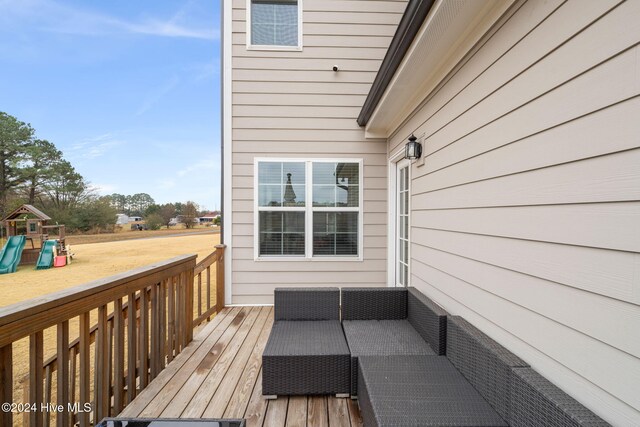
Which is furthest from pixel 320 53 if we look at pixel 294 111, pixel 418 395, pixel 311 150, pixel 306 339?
pixel 418 395

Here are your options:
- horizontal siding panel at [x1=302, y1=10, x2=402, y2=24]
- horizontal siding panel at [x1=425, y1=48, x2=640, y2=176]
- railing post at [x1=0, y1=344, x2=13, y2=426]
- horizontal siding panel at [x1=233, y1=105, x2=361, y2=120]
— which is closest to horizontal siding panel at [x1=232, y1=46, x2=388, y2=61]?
horizontal siding panel at [x1=302, y1=10, x2=402, y2=24]

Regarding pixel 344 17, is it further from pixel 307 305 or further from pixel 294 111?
pixel 307 305

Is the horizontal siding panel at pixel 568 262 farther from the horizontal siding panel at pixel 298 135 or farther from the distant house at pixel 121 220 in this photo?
the distant house at pixel 121 220

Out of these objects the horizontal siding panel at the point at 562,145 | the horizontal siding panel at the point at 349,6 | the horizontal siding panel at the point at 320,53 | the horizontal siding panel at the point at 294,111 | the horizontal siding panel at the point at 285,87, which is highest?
the horizontal siding panel at the point at 349,6

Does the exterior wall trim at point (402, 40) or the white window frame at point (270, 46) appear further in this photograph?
the white window frame at point (270, 46)

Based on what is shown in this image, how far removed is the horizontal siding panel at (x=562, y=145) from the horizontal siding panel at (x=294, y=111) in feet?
7.48

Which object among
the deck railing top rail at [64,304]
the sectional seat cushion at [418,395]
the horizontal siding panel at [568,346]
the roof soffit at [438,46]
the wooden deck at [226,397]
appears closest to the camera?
the horizontal siding panel at [568,346]

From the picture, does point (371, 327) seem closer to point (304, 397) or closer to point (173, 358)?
point (304, 397)

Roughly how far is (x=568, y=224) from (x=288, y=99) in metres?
3.52

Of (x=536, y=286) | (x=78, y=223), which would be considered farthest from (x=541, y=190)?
(x=78, y=223)

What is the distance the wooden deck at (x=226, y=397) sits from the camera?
5.98 ft

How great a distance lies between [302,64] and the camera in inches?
153

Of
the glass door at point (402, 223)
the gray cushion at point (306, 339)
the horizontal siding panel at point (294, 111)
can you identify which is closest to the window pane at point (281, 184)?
the horizontal siding panel at point (294, 111)

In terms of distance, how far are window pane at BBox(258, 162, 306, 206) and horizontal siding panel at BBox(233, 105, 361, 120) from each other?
0.67m
